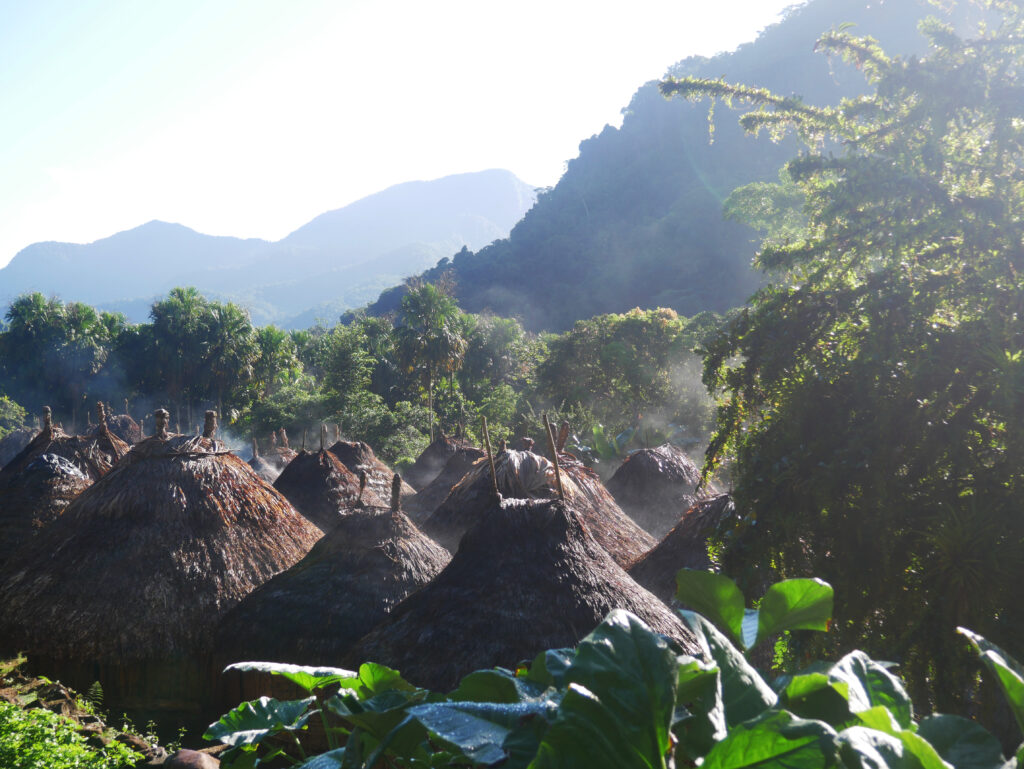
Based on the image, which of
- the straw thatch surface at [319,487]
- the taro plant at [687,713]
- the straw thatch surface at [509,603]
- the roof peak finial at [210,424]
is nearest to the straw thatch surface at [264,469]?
the straw thatch surface at [319,487]

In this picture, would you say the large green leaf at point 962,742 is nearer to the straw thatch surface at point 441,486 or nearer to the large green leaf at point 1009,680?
the large green leaf at point 1009,680

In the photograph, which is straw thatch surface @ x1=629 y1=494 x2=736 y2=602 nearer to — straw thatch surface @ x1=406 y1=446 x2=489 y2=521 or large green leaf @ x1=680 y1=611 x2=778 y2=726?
straw thatch surface @ x1=406 y1=446 x2=489 y2=521

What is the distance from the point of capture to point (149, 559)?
7.66 metres

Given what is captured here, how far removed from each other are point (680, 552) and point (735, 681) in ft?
24.6

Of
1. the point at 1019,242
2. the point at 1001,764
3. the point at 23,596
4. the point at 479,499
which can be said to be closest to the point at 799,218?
the point at 479,499

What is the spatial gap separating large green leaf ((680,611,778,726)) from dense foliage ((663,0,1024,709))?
356cm

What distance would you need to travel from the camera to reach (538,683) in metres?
0.95

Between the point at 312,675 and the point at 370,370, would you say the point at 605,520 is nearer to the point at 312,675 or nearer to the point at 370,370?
the point at 312,675

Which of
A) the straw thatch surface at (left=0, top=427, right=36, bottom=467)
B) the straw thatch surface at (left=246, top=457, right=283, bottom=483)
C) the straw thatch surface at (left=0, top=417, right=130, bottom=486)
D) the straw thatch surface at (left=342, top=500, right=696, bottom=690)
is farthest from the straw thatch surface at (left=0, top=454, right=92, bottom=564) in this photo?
the straw thatch surface at (left=0, top=427, right=36, bottom=467)

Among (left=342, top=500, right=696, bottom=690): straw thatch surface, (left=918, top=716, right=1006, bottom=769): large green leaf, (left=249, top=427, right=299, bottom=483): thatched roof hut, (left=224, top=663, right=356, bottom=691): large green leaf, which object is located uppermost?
(left=224, top=663, right=356, bottom=691): large green leaf

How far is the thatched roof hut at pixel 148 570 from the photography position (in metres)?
7.13

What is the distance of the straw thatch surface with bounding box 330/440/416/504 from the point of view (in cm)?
1478

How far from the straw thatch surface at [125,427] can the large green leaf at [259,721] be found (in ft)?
93.0

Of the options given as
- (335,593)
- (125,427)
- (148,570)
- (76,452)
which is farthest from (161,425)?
(125,427)
